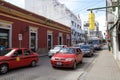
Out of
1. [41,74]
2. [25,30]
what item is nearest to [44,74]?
[41,74]

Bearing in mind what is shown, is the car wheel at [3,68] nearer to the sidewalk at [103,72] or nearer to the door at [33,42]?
the sidewalk at [103,72]

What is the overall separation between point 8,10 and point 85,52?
35.3ft

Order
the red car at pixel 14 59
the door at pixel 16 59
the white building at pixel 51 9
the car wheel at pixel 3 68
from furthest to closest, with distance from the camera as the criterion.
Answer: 1. the white building at pixel 51 9
2. the door at pixel 16 59
3. the red car at pixel 14 59
4. the car wheel at pixel 3 68

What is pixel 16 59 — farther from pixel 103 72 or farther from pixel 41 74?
pixel 103 72

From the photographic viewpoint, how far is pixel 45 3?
45.4 metres

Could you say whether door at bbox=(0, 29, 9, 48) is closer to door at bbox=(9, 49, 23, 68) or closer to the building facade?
door at bbox=(9, 49, 23, 68)

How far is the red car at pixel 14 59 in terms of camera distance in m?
10.9

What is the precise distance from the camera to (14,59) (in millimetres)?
11703

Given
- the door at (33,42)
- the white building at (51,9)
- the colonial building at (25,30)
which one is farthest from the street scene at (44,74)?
the white building at (51,9)

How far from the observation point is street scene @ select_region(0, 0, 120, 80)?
11.1 m

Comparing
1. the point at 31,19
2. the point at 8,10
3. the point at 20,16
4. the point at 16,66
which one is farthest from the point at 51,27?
the point at 16,66

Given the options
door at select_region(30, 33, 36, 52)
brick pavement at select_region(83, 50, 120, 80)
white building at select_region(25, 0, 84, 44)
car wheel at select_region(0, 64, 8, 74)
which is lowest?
brick pavement at select_region(83, 50, 120, 80)

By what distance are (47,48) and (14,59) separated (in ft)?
63.1

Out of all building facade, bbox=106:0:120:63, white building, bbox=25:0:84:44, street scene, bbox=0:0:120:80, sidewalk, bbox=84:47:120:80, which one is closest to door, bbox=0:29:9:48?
street scene, bbox=0:0:120:80
